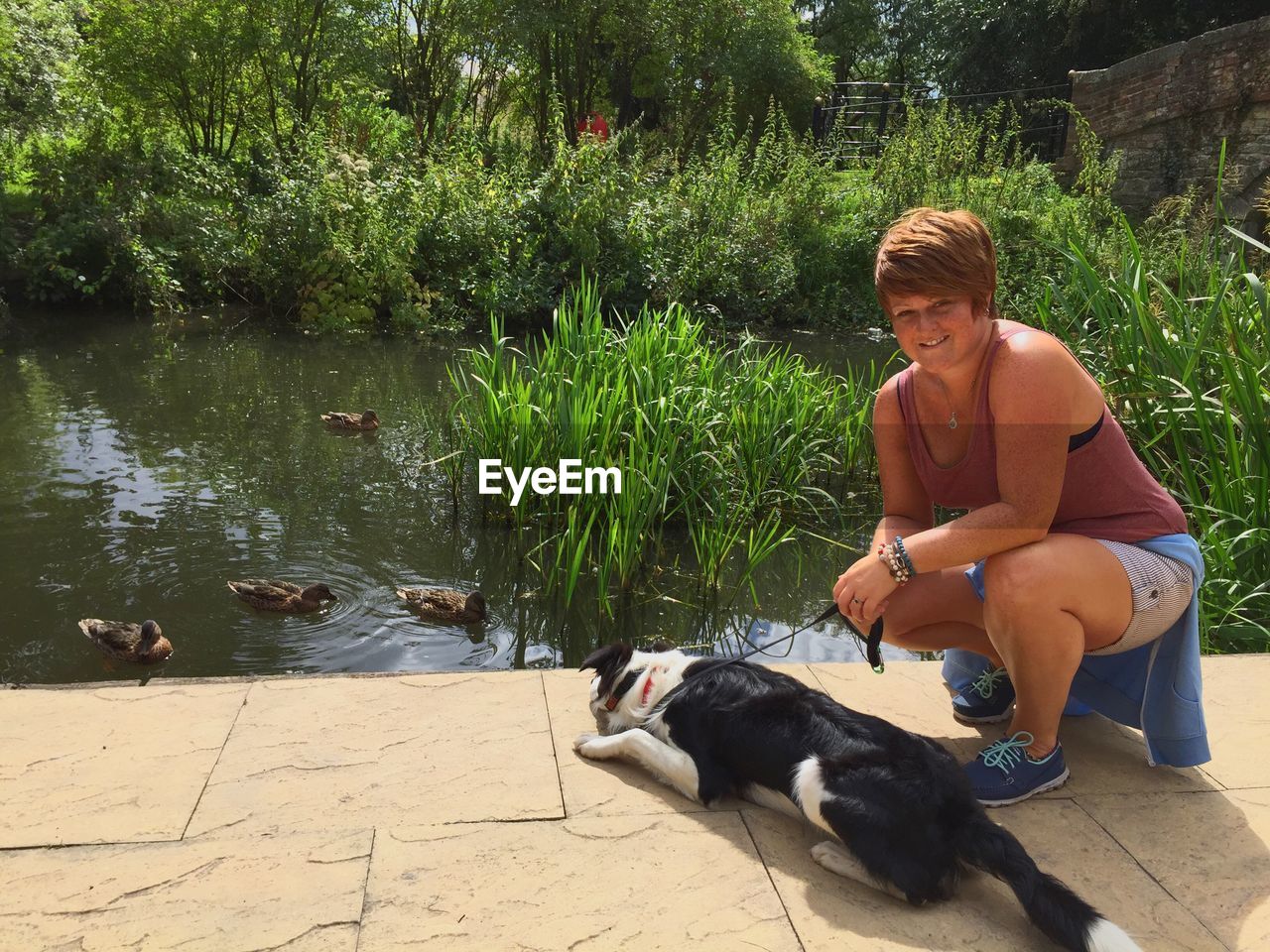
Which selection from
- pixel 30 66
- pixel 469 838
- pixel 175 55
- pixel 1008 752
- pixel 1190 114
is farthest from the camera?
pixel 1190 114

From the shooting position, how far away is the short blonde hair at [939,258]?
7.27 feet

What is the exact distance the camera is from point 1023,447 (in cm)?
226

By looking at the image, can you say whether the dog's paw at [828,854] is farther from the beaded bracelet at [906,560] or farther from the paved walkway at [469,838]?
the beaded bracelet at [906,560]

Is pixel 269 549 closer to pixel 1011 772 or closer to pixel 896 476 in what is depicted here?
pixel 896 476

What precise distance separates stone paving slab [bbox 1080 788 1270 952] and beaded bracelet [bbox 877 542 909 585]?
69 cm

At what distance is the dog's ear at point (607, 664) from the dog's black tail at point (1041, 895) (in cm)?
101

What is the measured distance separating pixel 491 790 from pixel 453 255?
1025 cm

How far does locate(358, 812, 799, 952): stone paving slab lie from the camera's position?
1876 millimetres

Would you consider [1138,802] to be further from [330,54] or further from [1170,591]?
[330,54]

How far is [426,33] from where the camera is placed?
18156 millimetres

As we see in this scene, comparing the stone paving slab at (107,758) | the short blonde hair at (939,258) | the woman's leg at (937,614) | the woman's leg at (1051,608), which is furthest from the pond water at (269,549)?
the short blonde hair at (939,258)

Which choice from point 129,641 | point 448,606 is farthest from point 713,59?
point 129,641

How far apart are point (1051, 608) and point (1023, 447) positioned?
1.18ft

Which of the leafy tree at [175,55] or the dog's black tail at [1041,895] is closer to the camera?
the dog's black tail at [1041,895]
